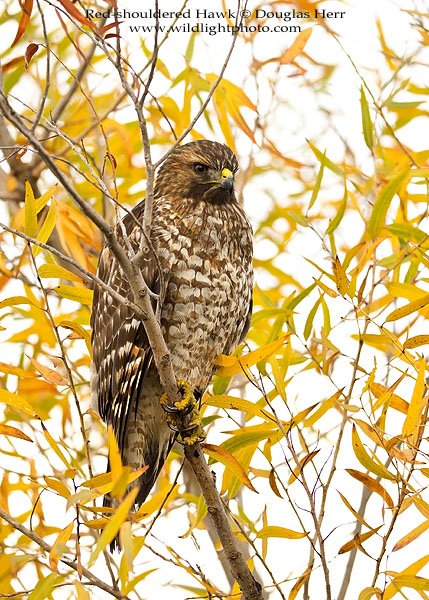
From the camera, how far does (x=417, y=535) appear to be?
87.8 inches

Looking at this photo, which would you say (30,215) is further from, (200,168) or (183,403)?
(200,168)

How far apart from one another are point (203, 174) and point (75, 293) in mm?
794

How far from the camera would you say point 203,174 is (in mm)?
3279

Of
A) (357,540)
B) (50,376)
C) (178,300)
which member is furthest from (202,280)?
(357,540)

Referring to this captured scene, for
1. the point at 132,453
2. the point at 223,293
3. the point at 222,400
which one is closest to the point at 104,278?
the point at 223,293

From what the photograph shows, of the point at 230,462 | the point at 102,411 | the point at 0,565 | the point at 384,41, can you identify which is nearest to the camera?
the point at 230,462

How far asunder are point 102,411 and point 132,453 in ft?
0.72

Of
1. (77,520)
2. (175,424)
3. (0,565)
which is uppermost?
(175,424)

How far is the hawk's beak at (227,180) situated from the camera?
315cm

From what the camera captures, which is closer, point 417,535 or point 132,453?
point 417,535

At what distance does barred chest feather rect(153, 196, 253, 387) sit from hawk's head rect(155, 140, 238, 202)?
6cm

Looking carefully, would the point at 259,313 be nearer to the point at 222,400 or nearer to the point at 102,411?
the point at 222,400

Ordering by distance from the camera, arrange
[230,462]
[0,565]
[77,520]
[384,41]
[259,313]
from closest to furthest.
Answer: [77,520]
[230,462]
[0,565]
[259,313]
[384,41]

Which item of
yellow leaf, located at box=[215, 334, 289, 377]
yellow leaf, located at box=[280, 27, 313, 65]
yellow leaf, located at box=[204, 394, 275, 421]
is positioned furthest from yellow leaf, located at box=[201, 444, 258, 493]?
yellow leaf, located at box=[280, 27, 313, 65]
